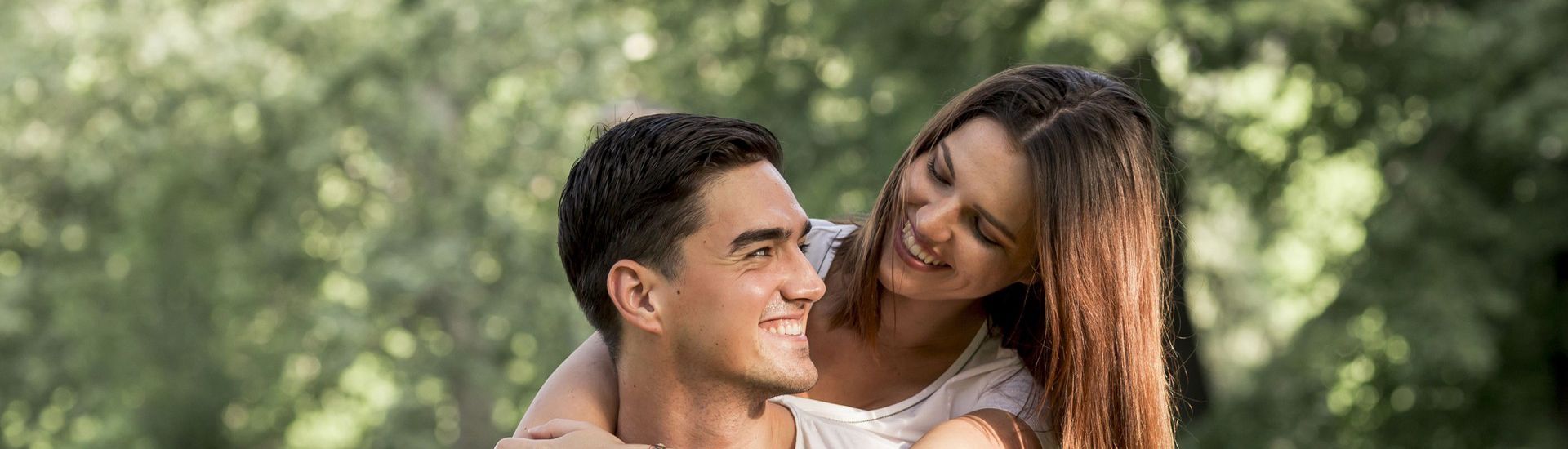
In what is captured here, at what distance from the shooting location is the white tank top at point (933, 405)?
3.16 metres

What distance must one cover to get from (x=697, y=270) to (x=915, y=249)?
63cm

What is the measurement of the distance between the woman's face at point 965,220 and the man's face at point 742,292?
414 millimetres

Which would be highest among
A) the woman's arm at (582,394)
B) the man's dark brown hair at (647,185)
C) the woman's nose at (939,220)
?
the man's dark brown hair at (647,185)

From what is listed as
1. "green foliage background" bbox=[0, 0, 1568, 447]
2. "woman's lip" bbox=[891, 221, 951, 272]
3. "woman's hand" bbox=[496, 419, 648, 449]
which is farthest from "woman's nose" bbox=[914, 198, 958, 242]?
"green foliage background" bbox=[0, 0, 1568, 447]

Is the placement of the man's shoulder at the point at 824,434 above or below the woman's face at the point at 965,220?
below

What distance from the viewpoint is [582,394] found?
3.17m

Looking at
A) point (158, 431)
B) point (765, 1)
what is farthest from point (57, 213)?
point (765, 1)

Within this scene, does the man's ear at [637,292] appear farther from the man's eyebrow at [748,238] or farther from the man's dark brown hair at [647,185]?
the man's eyebrow at [748,238]

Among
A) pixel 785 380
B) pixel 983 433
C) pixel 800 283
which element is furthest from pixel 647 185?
pixel 983 433

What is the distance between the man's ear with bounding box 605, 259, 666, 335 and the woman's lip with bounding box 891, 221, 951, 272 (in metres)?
0.64

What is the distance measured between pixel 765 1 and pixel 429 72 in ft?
12.0

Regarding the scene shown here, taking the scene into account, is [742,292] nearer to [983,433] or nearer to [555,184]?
[983,433]

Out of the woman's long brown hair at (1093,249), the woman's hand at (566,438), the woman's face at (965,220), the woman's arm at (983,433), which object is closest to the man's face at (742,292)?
the woman's hand at (566,438)

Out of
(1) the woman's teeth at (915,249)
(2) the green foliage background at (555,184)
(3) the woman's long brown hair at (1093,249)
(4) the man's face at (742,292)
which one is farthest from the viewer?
(2) the green foliage background at (555,184)
